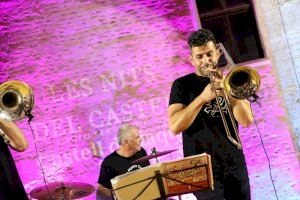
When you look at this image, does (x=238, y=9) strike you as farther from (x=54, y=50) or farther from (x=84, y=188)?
(x=84, y=188)

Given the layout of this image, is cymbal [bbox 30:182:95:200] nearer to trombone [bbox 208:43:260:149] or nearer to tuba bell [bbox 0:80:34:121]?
tuba bell [bbox 0:80:34:121]

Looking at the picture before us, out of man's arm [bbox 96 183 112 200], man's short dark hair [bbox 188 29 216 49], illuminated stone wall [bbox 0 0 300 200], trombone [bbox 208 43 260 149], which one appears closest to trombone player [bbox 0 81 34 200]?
man's short dark hair [bbox 188 29 216 49]

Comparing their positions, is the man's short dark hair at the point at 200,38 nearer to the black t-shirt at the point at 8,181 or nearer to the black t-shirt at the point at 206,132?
the black t-shirt at the point at 206,132

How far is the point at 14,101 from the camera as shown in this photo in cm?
406

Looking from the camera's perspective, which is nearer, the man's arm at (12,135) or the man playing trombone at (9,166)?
the man playing trombone at (9,166)

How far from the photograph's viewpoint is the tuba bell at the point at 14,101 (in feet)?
13.2

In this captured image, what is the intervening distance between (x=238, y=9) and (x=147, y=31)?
149 centimetres

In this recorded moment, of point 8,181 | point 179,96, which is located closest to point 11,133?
point 8,181

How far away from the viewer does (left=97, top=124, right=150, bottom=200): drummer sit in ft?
18.9

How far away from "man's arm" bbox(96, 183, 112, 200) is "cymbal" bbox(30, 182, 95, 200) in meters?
0.43

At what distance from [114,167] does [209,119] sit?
90.2 inches

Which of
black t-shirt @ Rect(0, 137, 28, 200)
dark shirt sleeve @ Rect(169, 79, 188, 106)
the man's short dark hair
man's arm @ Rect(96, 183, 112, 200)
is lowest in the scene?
man's arm @ Rect(96, 183, 112, 200)

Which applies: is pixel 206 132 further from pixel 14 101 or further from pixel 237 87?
pixel 14 101

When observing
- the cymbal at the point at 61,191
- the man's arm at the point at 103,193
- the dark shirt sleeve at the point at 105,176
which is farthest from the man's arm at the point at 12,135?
the dark shirt sleeve at the point at 105,176
